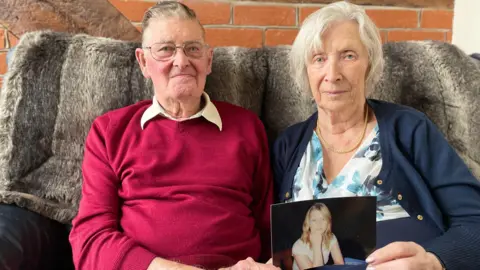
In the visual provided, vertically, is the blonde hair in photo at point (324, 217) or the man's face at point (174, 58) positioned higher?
the man's face at point (174, 58)

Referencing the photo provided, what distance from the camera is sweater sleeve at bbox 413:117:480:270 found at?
3.24 feet

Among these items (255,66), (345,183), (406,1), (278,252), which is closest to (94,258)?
(278,252)

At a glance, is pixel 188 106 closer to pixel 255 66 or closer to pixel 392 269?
pixel 255 66

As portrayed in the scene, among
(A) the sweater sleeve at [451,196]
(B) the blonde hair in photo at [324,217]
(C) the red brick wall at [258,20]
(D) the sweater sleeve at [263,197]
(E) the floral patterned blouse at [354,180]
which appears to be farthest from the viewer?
(C) the red brick wall at [258,20]

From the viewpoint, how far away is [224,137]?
1.20 m

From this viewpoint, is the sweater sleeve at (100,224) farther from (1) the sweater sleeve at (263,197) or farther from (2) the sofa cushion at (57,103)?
(1) the sweater sleeve at (263,197)

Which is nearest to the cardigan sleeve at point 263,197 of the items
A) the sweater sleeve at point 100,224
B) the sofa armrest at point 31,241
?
the sweater sleeve at point 100,224

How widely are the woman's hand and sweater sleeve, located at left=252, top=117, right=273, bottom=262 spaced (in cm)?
36

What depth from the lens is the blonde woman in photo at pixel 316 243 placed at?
0.89 m

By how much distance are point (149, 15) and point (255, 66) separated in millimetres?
403

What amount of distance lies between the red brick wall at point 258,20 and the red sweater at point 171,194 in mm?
710

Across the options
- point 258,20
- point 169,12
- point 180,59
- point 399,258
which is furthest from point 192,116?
point 258,20

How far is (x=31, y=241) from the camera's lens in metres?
1.09

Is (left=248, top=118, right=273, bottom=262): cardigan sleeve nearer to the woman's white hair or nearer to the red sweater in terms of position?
the red sweater
